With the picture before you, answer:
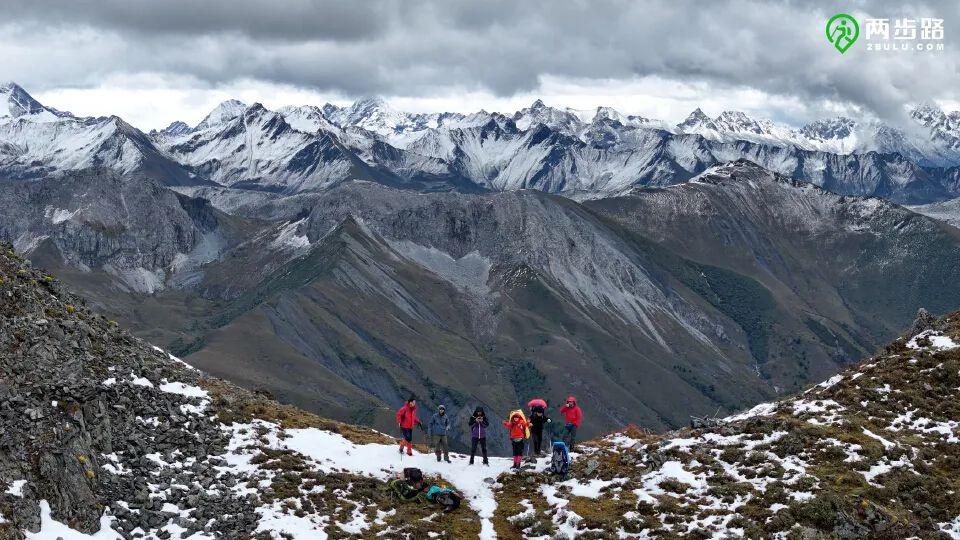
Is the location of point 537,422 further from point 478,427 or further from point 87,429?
point 87,429

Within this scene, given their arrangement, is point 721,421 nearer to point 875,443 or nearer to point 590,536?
point 875,443

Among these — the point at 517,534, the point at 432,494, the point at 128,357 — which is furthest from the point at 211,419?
the point at 517,534

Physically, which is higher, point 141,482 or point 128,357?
point 128,357

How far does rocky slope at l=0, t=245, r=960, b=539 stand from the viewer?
1526 inches

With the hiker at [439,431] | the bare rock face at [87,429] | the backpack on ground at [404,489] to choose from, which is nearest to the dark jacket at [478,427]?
the hiker at [439,431]

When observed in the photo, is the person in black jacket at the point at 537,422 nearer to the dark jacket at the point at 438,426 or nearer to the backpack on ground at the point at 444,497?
the dark jacket at the point at 438,426

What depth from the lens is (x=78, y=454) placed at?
39938 mm

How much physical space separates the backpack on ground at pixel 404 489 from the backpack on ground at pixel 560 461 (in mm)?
7612

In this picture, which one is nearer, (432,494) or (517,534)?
(517,534)

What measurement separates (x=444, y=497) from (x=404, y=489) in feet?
7.17

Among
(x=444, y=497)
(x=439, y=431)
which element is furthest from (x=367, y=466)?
(x=444, y=497)

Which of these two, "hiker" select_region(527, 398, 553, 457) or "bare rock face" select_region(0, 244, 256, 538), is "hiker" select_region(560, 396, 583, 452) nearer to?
"hiker" select_region(527, 398, 553, 457)

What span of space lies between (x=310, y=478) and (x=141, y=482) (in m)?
8.53

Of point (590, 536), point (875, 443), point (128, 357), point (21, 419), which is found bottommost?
point (590, 536)
